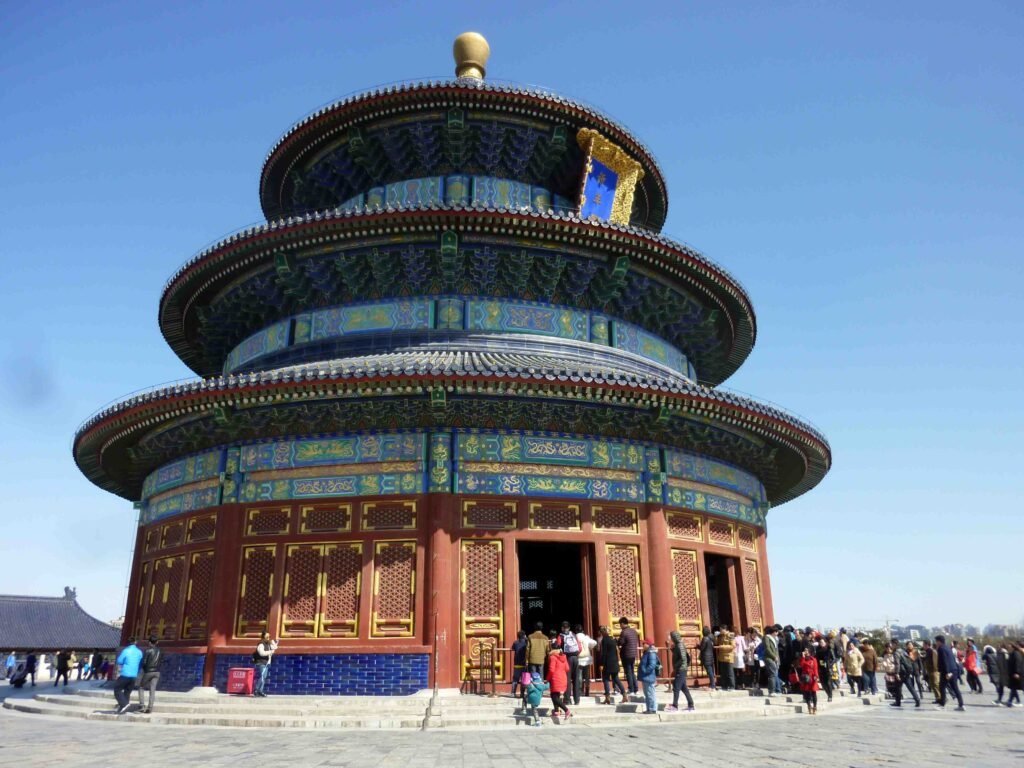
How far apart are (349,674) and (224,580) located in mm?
3599

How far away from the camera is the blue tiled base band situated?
14.8 meters

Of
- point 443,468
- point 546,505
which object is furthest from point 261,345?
point 546,505

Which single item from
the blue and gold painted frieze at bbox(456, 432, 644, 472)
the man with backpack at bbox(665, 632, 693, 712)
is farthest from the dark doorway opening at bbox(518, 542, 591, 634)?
the man with backpack at bbox(665, 632, 693, 712)

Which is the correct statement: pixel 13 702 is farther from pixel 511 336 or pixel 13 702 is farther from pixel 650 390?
pixel 650 390

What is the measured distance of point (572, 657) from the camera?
13953mm

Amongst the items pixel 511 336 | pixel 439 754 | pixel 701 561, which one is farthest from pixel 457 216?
pixel 439 754

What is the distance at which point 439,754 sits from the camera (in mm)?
9430

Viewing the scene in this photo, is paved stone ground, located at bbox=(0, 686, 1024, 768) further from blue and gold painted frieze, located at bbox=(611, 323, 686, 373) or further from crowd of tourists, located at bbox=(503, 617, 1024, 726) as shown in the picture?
blue and gold painted frieze, located at bbox=(611, 323, 686, 373)

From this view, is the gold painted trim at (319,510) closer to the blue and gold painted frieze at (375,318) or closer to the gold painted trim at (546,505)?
the gold painted trim at (546,505)

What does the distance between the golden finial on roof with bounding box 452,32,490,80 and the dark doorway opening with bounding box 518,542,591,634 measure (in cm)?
1607

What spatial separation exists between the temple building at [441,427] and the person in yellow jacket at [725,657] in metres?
0.58

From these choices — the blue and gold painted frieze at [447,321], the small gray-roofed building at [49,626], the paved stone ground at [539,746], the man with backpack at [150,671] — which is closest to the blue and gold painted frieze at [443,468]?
the blue and gold painted frieze at [447,321]

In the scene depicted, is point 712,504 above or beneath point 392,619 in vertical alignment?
above

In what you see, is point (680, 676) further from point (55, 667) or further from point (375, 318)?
point (55, 667)
